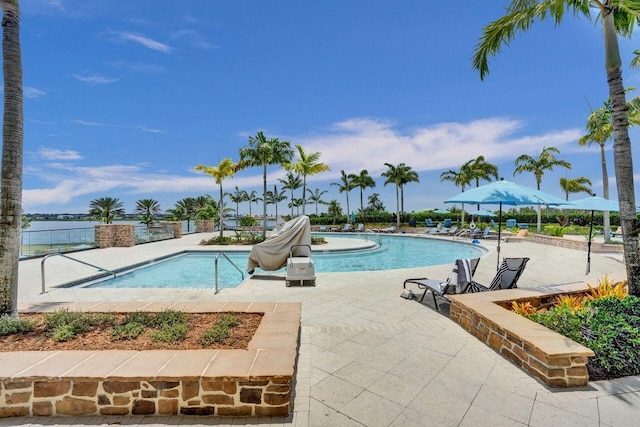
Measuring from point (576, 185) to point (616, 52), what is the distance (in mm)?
40042

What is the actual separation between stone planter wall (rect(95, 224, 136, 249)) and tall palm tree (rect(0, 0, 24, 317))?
12.8 m

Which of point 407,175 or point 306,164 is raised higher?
point 407,175

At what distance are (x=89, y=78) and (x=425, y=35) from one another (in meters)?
12.1

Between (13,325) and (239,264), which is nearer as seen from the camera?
(13,325)

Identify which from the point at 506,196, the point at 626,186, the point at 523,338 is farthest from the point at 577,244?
the point at 523,338

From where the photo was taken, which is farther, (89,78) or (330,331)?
(89,78)

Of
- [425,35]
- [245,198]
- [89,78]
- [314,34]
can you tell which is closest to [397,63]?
[425,35]

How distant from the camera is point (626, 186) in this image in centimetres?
466

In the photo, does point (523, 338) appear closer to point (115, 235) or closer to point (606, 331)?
point (606, 331)

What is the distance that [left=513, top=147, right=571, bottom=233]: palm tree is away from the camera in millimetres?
25797

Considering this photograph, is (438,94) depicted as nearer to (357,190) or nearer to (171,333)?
(171,333)

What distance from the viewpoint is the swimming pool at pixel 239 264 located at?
349 inches

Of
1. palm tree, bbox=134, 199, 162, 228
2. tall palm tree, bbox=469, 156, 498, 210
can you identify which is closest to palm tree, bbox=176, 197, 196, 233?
palm tree, bbox=134, 199, 162, 228

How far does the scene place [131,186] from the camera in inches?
1200
